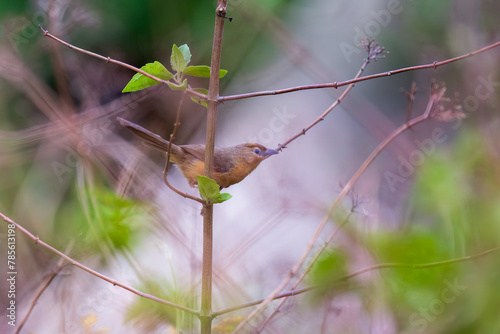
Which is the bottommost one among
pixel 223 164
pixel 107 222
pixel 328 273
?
pixel 328 273

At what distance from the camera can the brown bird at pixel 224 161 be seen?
69cm

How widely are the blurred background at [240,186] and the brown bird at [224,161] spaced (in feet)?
0.12

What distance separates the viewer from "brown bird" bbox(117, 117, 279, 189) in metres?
0.69

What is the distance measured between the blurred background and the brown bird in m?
0.04

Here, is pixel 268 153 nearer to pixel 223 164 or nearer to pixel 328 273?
pixel 223 164

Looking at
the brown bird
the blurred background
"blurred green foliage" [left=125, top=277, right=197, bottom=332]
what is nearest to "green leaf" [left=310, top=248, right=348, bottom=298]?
the blurred background

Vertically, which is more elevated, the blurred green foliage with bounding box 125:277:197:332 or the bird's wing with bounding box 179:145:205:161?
the bird's wing with bounding box 179:145:205:161

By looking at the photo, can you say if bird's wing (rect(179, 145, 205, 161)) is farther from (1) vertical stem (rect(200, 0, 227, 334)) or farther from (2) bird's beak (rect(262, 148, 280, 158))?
(1) vertical stem (rect(200, 0, 227, 334))

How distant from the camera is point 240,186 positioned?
A: 0.84 metres

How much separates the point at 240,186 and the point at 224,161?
14 centimetres

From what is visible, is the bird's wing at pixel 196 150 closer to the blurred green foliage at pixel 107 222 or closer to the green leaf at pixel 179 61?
the blurred green foliage at pixel 107 222

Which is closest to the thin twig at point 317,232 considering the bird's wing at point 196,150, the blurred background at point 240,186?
the blurred background at point 240,186

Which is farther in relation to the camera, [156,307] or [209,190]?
[156,307]

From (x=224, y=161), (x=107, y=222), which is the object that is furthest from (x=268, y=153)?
(x=107, y=222)
